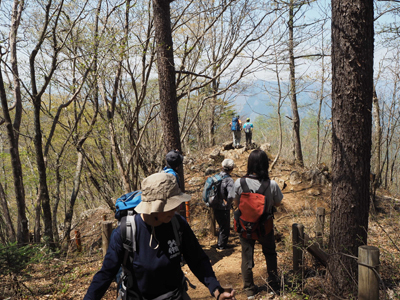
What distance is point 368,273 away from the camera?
2498mm

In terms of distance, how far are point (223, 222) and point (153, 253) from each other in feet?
12.9

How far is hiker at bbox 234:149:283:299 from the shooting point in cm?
348

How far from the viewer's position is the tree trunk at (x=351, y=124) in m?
3.12

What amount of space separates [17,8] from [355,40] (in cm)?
709

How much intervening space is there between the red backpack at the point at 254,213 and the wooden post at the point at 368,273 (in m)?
1.16

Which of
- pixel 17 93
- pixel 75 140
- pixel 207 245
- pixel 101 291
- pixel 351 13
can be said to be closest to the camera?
pixel 101 291

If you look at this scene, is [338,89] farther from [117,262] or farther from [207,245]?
[207,245]

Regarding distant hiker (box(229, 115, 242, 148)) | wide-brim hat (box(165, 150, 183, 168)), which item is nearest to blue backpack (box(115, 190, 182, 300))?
wide-brim hat (box(165, 150, 183, 168))

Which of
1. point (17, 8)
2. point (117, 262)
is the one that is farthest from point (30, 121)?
point (117, 262)

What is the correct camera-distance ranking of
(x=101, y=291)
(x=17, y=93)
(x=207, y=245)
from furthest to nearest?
(x=17, y=93), (x=207, y=245), (x=101, y=291)

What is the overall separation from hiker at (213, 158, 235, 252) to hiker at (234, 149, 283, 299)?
1151 mm

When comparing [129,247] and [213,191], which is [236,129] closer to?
[213,191]

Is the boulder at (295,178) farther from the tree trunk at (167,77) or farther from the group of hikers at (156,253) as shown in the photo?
the group of hikers at (156,253)

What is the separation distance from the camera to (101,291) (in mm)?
1747
